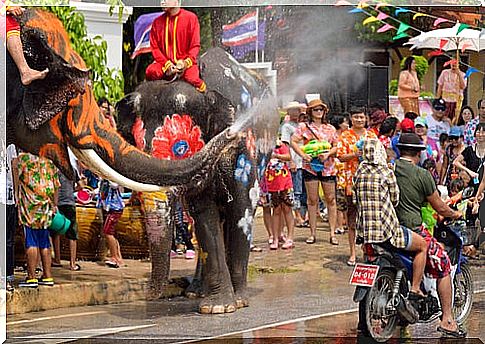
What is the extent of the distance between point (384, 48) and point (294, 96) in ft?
2.30

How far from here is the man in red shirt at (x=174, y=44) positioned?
27.7ft

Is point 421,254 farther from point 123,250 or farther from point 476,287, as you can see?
point 123,250

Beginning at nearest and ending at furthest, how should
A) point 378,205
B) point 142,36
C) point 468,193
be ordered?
point 378,205 < point 142,36 < point 468,193

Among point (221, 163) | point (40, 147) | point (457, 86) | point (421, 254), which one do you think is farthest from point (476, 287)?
point (40, 147)

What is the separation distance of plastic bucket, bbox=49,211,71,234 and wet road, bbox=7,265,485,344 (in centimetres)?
56

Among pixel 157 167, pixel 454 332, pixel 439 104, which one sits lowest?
pixel 454 332

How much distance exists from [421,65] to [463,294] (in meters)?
1.64

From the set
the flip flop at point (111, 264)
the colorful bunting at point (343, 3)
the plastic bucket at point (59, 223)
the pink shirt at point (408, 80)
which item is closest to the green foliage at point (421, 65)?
the pink shirt at point (408, 80)

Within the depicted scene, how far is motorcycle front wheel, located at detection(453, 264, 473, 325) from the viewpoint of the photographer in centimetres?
868

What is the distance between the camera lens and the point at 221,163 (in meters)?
8.63

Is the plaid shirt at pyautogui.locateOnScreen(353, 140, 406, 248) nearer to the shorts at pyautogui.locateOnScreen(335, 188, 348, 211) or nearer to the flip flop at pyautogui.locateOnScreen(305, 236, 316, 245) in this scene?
the shorts at pyautogui.locateOnScreen(335, 188, 348, 211)

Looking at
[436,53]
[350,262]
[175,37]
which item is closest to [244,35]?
[175,37]

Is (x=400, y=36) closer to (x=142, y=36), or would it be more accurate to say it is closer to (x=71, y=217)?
(x=142, y=36)

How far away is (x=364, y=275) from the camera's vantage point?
8422mm
